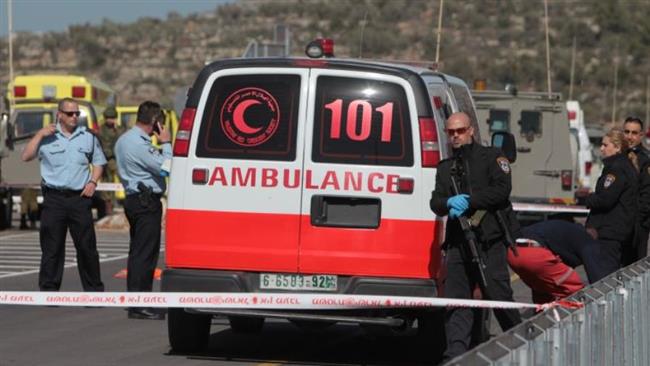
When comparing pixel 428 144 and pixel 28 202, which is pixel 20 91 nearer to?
pixel 28 202

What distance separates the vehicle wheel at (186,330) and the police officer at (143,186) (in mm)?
2454

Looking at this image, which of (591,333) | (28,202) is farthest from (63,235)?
(28,202)

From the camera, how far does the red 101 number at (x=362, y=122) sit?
36.0 ft

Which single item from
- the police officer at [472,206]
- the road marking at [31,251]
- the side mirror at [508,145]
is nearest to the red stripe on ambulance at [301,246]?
the police officer at [472,206]

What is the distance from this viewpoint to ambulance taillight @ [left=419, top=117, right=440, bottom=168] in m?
10.9

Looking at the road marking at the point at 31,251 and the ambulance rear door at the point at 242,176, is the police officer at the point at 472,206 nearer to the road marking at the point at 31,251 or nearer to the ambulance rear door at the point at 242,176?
the ambulance rear door at the point at 242,176

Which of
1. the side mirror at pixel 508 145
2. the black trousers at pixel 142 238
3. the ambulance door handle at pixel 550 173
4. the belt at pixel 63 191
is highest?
the side mirror at pixel 508 145

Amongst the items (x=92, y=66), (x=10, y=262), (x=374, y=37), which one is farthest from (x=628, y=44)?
(x=10, y=262)

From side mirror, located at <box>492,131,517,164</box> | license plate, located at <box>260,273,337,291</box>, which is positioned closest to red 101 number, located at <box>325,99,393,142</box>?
license plate, located at <box>260,273,337,291</box>

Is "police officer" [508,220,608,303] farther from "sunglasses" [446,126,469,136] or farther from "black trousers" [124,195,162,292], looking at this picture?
"black trousers" [124,195,162,292]

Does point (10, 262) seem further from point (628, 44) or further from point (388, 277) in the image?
point (628, 44)

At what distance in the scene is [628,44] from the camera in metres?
74.2

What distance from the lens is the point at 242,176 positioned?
36.3ft

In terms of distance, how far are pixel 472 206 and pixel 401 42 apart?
6404 cm
